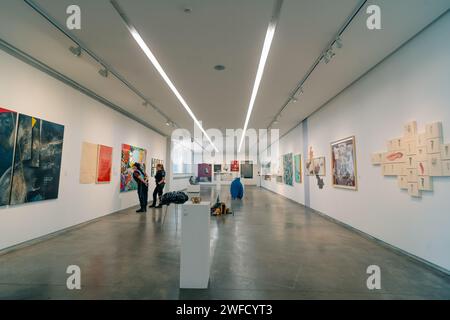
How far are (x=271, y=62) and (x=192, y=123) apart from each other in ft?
16.7

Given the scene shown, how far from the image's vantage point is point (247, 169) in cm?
2006

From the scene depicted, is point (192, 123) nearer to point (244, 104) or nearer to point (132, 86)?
point (244, 104)

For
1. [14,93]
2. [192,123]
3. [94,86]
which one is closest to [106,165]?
[94,86]

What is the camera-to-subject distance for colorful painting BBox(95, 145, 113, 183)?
5656 mm

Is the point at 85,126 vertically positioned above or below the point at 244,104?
below

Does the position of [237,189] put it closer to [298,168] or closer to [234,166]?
[298,168]

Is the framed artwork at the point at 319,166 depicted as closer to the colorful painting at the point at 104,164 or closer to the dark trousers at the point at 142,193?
the dark trousers at the point at 142,193

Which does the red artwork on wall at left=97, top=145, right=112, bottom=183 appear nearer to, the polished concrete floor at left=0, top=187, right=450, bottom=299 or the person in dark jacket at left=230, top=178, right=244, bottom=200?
the polished concrete floor at left=0, top=187, right=450, bottom=299

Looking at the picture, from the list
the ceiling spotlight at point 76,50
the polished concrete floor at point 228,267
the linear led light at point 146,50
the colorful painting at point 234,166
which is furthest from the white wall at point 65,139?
the colorful painting at point 234,166

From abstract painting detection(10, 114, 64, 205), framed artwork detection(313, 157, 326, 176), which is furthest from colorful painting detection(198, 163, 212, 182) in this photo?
abstract painting detection(10, 114, 64, 205)

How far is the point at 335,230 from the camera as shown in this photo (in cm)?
474

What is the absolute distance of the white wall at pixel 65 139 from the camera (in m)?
3.43

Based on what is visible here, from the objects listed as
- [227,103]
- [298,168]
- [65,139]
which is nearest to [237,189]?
[298,168]

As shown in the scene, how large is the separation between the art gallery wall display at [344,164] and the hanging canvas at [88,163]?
647 cm
